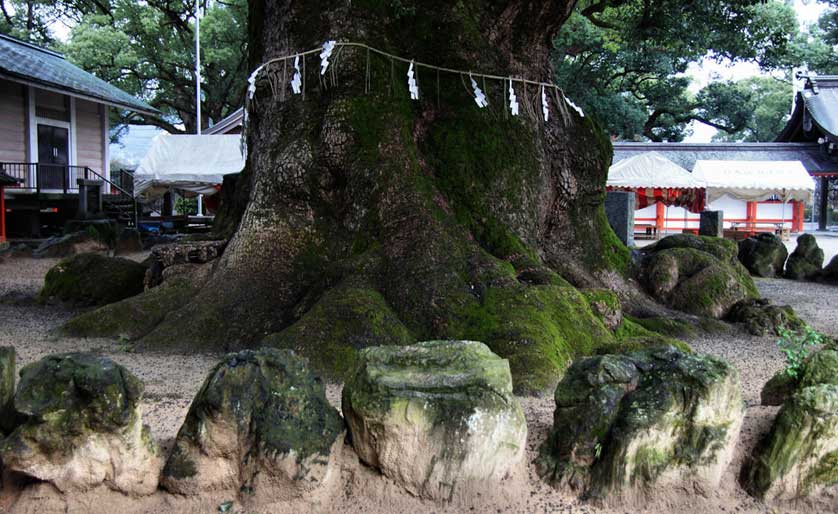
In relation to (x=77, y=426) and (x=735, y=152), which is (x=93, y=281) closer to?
(x=77, y=426)

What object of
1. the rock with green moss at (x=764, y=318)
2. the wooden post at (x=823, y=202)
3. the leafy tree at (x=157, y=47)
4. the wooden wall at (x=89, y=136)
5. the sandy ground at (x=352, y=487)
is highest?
the leafy tree at (x=157, y=47)

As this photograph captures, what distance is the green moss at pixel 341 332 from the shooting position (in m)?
4.78

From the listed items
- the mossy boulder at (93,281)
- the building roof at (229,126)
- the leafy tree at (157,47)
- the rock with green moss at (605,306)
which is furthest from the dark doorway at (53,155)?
the rock with green moss at (605,306)

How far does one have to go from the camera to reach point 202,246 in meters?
7.01

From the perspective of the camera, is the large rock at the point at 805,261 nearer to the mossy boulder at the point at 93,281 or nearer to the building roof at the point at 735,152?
the mossy boulder at the point at 93,281

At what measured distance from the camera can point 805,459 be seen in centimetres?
297

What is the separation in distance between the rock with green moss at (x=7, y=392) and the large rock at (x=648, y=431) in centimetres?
216

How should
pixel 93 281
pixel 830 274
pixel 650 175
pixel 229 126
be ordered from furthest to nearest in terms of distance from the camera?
pixel 229 126, pixel 650 175, pixel 830 274, pixel 93 281

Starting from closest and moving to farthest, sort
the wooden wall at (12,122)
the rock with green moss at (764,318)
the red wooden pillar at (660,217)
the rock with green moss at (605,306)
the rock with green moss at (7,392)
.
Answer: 1. the rock with green moss at (7,392)
2. the rock with green moss at (605,306)
3. the rock with green moss at (764,318)
4. the wooden wall at (12,122)
5. the red wooden pillar at (660,217)

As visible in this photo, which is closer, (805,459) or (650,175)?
(805,459)

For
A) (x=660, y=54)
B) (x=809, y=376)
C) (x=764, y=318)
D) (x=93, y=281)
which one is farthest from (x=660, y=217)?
(x=809, y=376)

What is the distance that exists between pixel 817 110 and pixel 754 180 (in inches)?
311

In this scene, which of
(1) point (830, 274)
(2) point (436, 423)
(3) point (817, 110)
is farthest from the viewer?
(3) point (817, 110)

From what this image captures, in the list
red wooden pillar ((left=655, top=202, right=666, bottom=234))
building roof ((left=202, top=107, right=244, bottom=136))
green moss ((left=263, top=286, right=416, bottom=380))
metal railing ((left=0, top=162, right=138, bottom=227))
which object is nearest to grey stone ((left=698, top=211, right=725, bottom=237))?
red wooden pillar ((left=655, top=202, right=666, bottom=234))
